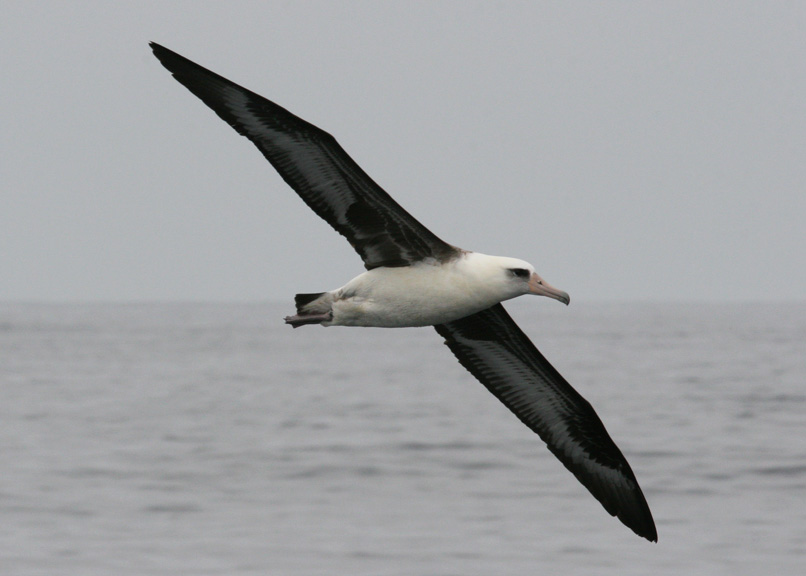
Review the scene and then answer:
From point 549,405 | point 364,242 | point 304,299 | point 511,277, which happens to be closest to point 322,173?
point 364,242

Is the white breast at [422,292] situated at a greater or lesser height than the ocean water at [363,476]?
greater

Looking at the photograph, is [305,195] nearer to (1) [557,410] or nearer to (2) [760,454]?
(1) [557,410]

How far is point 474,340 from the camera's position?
11961mm

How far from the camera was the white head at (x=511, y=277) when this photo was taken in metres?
9.72

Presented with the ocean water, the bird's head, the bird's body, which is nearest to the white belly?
the bird's body

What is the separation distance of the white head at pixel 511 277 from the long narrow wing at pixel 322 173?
315 mm

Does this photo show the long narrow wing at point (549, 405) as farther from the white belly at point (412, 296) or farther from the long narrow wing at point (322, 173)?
the long narrow wing at point (322, 173)

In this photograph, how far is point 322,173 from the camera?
31.7 feet

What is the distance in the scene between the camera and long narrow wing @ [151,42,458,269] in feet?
30.3

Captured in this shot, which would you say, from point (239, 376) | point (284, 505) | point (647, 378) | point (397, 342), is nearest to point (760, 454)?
point (284, 505)

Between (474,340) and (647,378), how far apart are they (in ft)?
114

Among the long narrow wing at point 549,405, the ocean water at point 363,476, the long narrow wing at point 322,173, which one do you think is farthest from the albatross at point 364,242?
Answer: the ocean water at point 363,476

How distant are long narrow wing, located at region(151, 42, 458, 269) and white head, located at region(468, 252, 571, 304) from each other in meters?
0.32

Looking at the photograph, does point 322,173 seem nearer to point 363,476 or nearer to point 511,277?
point 511,277
